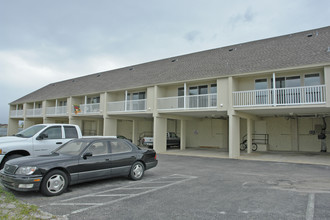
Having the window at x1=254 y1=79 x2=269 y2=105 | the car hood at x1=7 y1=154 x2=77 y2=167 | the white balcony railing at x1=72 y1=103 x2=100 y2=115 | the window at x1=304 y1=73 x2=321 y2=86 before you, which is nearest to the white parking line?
the car hood at x1=7 y1=154 x2=77 y2=167

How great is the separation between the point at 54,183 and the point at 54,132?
390cm

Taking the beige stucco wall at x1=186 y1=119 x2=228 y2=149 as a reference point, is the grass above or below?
below

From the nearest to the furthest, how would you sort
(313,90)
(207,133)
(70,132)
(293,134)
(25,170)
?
(25,170) < (70,132) < (313,90) < (293,134) < (207,133)

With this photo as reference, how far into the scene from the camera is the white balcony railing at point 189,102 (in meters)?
15.9

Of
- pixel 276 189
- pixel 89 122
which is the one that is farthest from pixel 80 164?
pixel 89 122

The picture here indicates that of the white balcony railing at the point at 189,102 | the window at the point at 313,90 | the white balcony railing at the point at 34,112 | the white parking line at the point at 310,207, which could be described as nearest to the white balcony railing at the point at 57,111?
the white balcony railing at the point at 34,112

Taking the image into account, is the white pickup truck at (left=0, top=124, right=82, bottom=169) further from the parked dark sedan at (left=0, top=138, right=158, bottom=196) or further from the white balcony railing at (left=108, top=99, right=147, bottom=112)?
the white balcony railing at (left=108, top=99, right=147, bottom=112)

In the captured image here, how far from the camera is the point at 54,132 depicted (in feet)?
29.6

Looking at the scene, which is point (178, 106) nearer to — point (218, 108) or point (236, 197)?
point (218, 108)

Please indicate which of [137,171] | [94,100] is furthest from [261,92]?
[94,100]

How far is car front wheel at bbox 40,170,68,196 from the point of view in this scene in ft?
17.8

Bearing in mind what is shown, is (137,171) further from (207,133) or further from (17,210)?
(207,133)

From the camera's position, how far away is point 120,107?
20.1 meters

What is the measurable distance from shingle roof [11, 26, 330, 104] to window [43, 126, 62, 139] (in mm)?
9311
